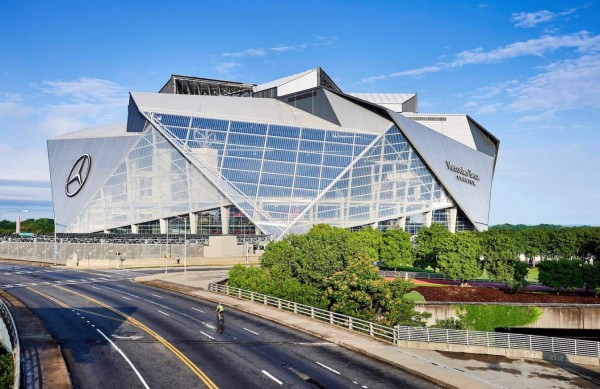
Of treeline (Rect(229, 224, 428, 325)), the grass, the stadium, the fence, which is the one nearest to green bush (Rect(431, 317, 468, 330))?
treeline (Rect(229, 224, 428, 325))

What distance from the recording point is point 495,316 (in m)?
60.2

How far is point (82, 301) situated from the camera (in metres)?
50.7

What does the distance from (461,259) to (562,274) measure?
13122mm

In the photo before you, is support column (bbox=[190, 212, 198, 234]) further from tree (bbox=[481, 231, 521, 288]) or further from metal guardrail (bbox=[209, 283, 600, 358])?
metal guardrail (bbox=[209, 283, 600, 358])

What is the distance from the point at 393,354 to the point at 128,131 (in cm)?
10104

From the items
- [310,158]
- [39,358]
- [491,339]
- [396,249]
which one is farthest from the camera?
[310,158]

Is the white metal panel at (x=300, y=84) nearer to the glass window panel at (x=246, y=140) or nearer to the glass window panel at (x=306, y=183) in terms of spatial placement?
the glass window panel at (x=246, y=140)

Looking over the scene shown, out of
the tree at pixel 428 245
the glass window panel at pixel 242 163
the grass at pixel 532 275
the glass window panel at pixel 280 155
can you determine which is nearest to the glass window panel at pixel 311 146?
the glass window panel at pixel 280 155

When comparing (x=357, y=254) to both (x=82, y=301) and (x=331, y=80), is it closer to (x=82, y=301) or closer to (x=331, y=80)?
(x=82, y=301)

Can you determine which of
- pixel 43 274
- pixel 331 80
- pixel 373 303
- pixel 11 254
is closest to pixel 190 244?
pixel 43 274

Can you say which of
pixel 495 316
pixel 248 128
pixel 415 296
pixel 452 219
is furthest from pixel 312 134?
pixel 495 316

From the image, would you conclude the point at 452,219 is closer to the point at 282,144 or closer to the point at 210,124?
the point at 282,144

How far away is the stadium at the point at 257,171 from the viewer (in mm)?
107312

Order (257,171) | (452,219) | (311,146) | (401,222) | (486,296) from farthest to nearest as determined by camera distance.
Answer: (452,219) < (401,222) < (311,146) < (257,171) < (486,296)
